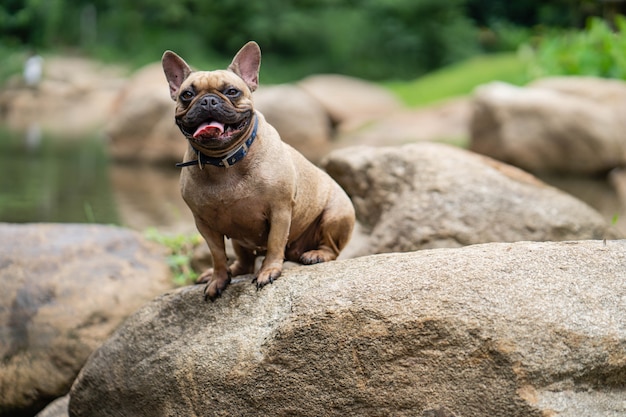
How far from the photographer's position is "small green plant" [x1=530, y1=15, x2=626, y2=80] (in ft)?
49.1

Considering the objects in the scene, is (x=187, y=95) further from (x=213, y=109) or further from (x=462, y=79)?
(x=462, y=79)

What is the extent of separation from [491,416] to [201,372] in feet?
4.46

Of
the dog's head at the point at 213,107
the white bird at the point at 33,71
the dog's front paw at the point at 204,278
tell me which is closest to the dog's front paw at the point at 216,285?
the dog's front paw at the point at 204,278

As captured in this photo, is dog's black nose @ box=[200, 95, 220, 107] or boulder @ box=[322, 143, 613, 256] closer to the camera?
dog's black nose @ box=[200, 95, 220, 107]

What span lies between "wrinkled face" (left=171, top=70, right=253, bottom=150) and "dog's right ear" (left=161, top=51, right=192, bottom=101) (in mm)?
145

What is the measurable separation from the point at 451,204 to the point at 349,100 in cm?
1315

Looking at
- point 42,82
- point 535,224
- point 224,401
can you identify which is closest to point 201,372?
point 224,401

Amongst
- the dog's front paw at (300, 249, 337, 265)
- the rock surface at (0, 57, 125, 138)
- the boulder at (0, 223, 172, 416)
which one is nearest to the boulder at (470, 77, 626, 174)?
the boulder at (0, 223, 172, 416)

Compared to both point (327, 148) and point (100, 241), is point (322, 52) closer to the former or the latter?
point (327, 148)

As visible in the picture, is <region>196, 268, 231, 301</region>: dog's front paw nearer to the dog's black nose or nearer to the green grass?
the dog's black nose

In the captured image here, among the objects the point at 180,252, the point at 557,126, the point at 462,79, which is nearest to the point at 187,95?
the point at 180,252

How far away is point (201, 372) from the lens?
3.69 metres

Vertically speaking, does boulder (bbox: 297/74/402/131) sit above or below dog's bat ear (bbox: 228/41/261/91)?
below

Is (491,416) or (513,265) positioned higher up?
(513,265)
